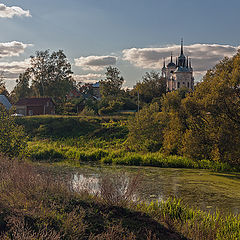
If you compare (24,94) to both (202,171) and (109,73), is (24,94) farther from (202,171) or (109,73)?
(202,171)

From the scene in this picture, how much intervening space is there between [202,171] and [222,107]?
13.2 feet

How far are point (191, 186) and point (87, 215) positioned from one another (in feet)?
25.4

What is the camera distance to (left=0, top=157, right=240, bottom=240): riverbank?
21.4 ft

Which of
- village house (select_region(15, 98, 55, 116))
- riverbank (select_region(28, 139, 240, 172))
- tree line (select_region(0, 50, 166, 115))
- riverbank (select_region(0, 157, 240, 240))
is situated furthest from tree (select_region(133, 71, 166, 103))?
riverbank (select_region(0, 157, 240, 240))

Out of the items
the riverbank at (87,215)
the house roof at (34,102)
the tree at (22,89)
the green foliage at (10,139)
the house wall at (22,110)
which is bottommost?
the riverbank at (87,215)

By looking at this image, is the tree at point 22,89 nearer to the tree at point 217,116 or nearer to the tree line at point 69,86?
the tree line at point 69,86

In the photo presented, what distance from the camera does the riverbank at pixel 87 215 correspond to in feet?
21.4

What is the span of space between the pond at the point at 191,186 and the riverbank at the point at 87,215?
1017 millimetres

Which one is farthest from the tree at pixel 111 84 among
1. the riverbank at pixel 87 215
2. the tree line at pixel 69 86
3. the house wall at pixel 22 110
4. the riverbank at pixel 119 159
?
the riverbank at pixel 87 215

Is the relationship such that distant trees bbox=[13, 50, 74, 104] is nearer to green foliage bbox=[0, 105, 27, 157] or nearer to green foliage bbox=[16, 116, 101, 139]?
green foliage bbox=[16, 116, 101, 139]

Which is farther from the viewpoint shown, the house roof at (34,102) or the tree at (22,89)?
the tree at (22,89)

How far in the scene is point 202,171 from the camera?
18.4m

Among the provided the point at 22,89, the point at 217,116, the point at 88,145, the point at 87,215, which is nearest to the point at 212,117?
the point at 217,116

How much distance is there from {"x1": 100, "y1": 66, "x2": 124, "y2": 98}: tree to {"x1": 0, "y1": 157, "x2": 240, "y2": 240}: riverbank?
2311 inches
